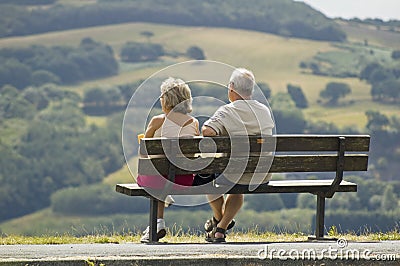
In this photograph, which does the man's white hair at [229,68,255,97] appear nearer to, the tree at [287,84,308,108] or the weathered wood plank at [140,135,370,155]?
A: the weathered wood plank at [140,135,370,155]

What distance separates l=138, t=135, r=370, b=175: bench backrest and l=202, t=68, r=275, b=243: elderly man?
5.2 inches

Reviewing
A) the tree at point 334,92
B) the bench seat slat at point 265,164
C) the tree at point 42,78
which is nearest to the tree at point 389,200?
the tree at point 334,92

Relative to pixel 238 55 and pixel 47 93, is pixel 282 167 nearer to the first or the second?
pixel 47 93

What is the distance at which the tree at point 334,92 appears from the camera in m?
162

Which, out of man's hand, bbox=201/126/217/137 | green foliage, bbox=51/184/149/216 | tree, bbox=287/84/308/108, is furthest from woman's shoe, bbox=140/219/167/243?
tree, bbox=287/84/308/108

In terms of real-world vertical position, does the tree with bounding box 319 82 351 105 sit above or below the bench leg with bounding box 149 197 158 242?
below

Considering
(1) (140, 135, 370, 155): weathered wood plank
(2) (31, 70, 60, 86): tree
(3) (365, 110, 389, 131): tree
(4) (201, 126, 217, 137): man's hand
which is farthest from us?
(2) (31, 70, 60, 86): tree

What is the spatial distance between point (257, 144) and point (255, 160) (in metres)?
0.15

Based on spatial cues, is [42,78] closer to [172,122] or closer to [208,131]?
[172,122]

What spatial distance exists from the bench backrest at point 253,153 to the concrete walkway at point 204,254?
0.69 meters

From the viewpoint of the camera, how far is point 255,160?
838cm

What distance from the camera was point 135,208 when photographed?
124 m

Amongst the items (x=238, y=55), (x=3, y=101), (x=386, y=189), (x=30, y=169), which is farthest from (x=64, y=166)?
(x=238, y=55)

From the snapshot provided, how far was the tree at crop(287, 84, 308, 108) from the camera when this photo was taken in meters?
A: 167
